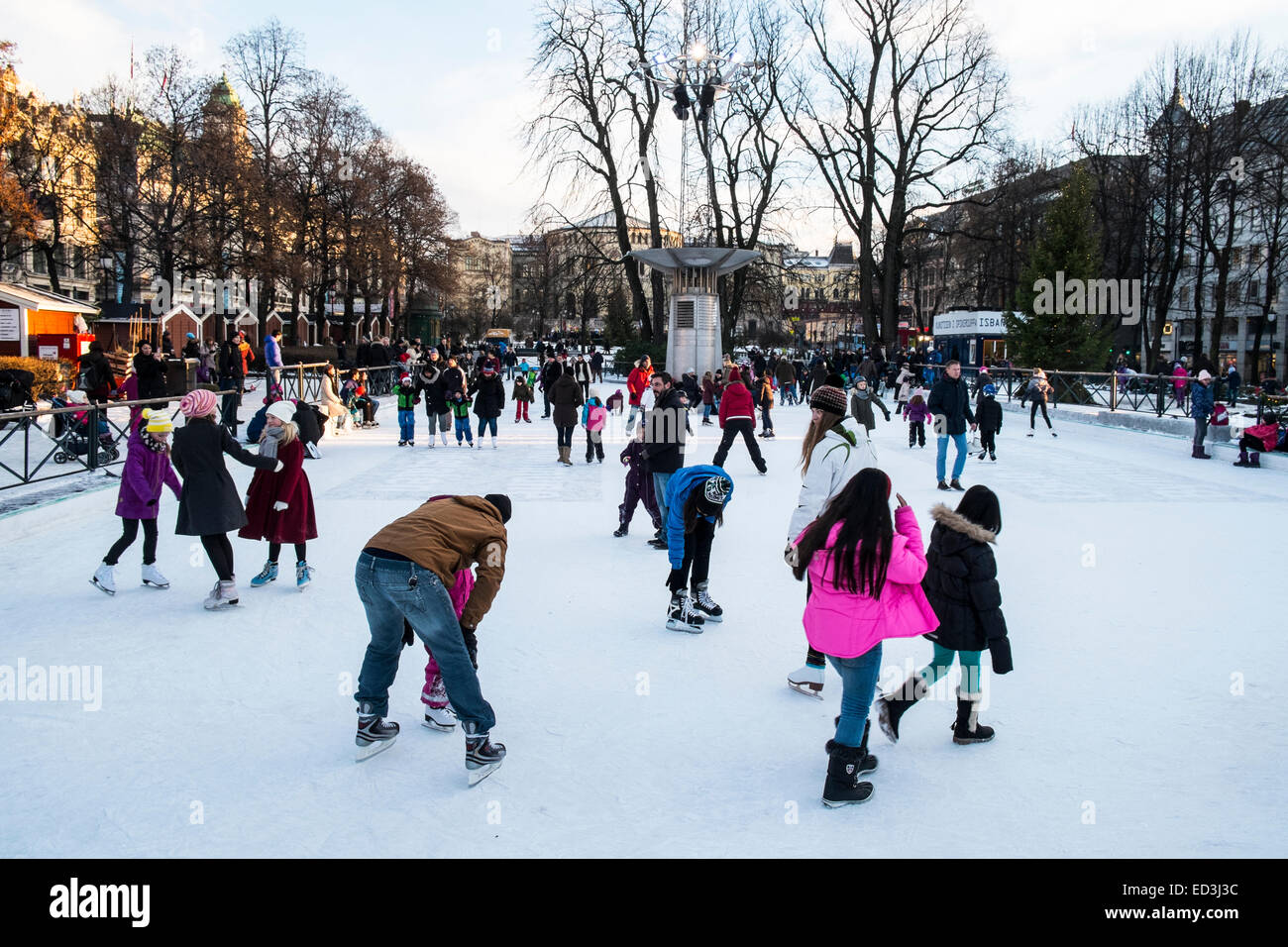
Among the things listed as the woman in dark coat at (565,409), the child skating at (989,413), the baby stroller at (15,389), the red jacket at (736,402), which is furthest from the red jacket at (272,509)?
the baby stroller at (15,389)

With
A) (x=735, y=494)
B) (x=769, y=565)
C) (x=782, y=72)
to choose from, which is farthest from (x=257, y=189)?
(x=769, y=565)

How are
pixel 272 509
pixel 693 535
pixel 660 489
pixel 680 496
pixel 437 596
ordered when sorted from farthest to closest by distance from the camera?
pixel 660 489, pixel 272 509, pixel 693 535, pixel 680 496, pixel 437 596

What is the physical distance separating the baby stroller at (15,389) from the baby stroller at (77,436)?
12.8 feet

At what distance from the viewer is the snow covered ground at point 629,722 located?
3.57 metres

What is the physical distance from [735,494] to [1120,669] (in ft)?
21.0

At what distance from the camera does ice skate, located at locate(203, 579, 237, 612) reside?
6.51 metres

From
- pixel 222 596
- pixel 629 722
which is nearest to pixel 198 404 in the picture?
pixel 222 596

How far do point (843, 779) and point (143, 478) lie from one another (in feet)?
17.3

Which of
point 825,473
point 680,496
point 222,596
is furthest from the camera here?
point 222,596

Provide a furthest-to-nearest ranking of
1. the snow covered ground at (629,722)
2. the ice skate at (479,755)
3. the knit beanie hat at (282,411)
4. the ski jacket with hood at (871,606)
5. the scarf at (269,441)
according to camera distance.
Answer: the knit beanie hat at (282,411) → the scarf at (269,441) → the ice skate at (479,755) → the ski jacket with hood at (871,606) → the snow covered ground at (629,722)

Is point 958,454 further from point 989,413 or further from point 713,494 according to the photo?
point 713,494

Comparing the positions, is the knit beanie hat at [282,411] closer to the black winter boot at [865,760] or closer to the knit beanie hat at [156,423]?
the knit beanie hat at [156,423]

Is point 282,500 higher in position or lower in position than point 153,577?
higher

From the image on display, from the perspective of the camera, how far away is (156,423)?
6.66 metres
